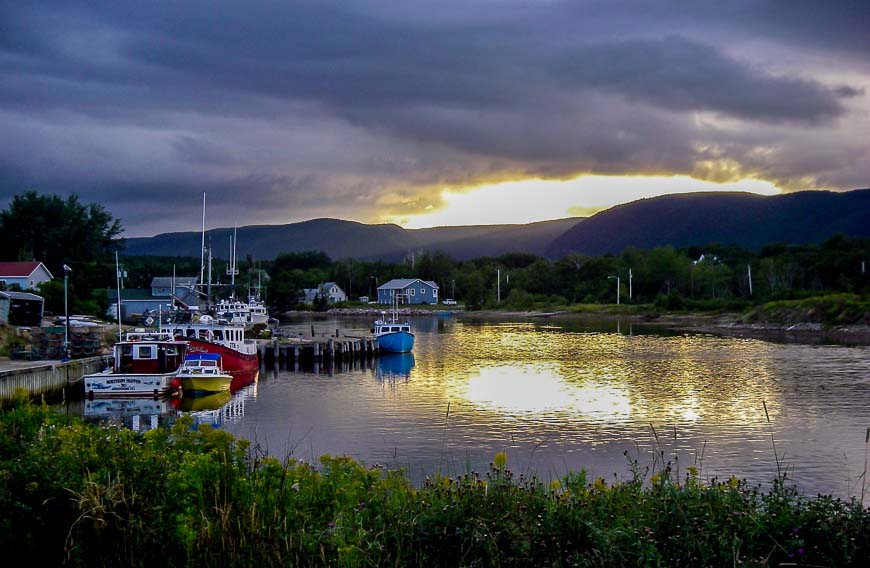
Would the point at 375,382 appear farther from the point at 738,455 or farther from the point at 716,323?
the point at 716,323

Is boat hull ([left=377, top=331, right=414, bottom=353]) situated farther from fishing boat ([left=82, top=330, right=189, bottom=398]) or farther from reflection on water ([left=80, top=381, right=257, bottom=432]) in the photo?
reflection on water ([left=80, top=381, right=257, bottom=432])

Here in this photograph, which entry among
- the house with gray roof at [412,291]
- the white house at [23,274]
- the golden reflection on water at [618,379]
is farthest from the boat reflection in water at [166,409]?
the house with gray roof at [412,291]

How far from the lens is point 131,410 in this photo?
29.5 m

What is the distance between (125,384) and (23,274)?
35281 millimetres

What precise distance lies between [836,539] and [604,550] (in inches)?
80.0

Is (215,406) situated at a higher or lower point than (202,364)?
lower

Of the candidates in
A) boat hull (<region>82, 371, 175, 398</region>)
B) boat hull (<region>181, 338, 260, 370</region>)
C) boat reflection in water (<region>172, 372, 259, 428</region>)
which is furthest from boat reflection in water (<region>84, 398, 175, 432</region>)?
boat hull (<region>181, 338, 260, 370</region>)

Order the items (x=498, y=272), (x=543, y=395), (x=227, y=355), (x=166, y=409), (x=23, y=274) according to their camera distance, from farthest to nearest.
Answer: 1. (x=498, y=272)
2. (x=23, y=274)
3. (x=227, y=355)
4. (x=543, y=395)
5. (x=166, y=409)

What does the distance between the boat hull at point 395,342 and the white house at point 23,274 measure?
26233mm

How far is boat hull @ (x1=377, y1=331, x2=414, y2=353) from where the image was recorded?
175 feet

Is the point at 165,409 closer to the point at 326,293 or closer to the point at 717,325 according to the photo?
the point at 717,325

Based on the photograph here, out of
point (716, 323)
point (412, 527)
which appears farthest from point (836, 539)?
point (716, 323)

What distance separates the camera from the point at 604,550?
627 centimetres

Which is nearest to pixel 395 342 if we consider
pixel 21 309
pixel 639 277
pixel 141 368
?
pixel 141 368
